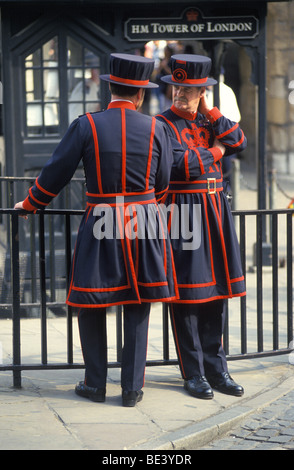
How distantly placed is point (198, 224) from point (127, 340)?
2.55 ft

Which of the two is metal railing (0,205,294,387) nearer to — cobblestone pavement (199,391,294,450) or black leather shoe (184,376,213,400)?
black leather shoe (184,376,213,400)

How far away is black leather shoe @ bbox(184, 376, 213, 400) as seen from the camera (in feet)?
17.8

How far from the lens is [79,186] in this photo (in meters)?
8.80

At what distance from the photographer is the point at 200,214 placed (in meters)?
5.34

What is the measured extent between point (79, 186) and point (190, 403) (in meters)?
3.82

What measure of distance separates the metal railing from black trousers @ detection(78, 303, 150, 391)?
0.80 ft

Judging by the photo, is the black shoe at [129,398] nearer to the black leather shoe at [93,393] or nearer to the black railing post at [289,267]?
the black leather shoe at [93,393]

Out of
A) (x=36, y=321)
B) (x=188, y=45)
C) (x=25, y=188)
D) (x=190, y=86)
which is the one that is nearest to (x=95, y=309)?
(x=190, y=86)

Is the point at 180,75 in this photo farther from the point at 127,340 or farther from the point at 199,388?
the point at 199,388

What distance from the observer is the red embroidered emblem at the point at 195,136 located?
535 centimetres

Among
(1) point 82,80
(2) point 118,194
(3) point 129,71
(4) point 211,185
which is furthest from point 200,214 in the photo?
(1) point 82,80

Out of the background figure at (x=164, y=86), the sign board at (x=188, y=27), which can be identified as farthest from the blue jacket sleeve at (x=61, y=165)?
the background figure at (x=164, y=86)

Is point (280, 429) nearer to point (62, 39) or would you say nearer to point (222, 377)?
point (222, 377)

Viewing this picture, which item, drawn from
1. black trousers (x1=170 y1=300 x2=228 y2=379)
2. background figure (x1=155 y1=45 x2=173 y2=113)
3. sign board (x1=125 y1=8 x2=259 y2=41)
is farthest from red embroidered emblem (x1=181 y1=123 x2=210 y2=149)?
background figure (x1=155 y1=45 x2=173 y2=113)
